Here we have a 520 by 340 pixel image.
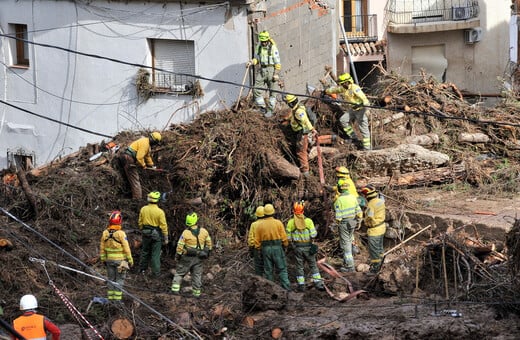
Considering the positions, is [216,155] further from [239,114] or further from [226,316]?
[226,316]

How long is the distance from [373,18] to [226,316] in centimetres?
1527

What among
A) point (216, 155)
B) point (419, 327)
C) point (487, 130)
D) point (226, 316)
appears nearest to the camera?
point (419, 327)

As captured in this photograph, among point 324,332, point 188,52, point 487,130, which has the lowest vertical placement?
point 324,332

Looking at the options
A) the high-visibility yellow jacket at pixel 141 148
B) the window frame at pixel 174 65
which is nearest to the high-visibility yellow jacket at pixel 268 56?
the window frame at pixel 174 65

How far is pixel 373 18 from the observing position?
1168 inches

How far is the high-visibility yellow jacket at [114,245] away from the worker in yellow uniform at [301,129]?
491 centimetres

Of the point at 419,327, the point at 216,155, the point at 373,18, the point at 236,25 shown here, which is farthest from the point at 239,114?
the point at 373,18

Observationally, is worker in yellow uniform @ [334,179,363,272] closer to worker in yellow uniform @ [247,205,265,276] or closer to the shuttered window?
worker in yellow uniform @ [247,205,265,276]

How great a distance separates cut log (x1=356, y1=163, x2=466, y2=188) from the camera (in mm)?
21188

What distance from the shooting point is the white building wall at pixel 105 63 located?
24938 millimetres

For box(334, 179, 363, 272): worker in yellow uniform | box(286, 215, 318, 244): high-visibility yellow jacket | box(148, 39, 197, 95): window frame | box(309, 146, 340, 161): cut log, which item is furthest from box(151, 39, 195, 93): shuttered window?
box(286, 215, 318, 244): high-visibility yellow jacket

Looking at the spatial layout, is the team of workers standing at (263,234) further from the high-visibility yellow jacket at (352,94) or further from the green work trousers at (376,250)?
the high-visibility yellow jacket at (352,94)

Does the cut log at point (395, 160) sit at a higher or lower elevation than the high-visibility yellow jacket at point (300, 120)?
lower

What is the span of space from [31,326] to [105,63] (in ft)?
43.8
